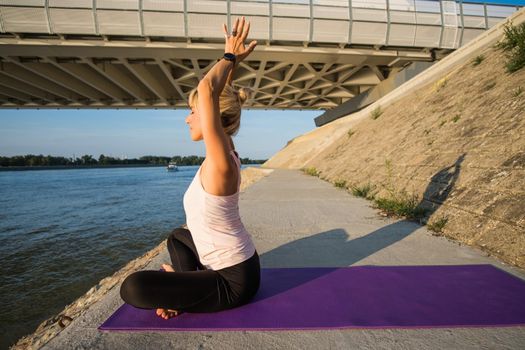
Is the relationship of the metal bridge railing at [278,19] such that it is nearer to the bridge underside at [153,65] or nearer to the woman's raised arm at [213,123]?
the bridge underside at [153,65]

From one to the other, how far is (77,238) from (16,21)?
1692 centimetres

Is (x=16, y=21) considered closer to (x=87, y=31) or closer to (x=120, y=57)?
(x=87, y=31)

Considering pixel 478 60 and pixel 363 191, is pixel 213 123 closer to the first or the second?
pixel 363 191

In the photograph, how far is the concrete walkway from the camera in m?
1.77

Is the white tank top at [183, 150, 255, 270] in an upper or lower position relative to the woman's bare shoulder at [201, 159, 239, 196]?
lower

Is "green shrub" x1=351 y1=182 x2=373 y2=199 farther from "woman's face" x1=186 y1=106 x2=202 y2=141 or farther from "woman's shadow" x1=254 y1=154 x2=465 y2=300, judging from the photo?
"woman's face" x1=186 y1=106 x2=202 y2=141

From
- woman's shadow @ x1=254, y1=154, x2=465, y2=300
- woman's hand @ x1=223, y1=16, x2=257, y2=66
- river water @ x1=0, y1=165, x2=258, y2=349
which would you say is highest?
woman's hand @ x1=223, y1=16, x2=257, y2=66

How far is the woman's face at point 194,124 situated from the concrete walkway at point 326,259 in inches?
52.2

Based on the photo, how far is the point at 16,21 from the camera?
56.8ft

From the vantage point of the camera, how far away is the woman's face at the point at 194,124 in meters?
1.97

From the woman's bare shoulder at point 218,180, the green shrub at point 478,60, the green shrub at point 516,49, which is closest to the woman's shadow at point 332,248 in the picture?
the woman's bare shoulder at point 218,180

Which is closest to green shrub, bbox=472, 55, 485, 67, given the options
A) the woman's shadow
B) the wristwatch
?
the woman's shadow

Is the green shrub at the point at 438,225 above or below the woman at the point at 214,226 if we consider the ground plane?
below

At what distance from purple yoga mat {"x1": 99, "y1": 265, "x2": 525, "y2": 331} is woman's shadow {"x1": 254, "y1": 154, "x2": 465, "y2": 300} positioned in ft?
0.08
